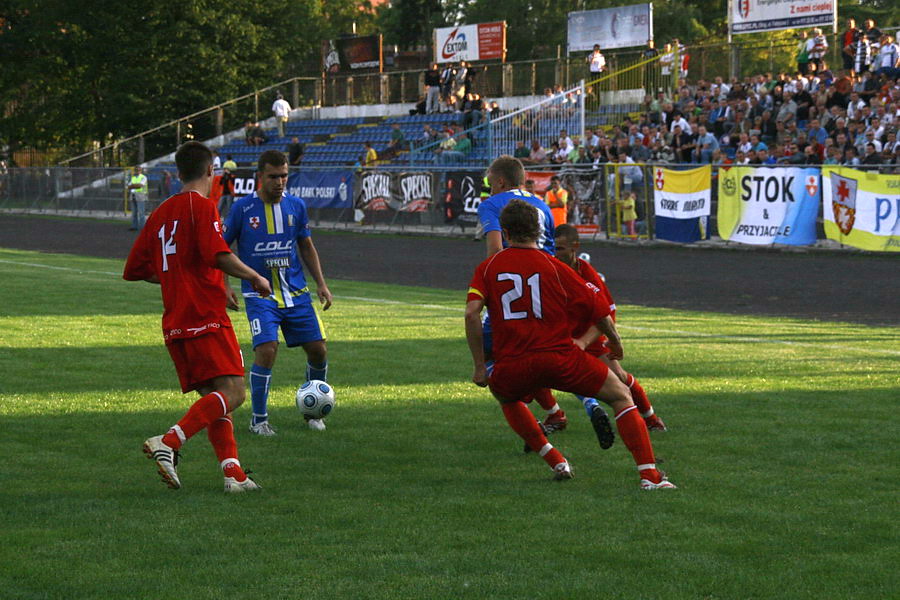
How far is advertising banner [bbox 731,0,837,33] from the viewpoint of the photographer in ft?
113

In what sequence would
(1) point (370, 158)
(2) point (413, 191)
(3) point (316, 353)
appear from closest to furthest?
(3) point (316, 353), (2) point (413, 191), (1) point (370, 158)

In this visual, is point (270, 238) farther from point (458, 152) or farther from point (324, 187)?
point (324, 187)

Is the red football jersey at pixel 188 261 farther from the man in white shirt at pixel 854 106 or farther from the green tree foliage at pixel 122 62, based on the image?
the green tree foliage at pixel 122 62

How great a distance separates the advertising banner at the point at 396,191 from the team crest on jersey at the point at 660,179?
22.7 feet

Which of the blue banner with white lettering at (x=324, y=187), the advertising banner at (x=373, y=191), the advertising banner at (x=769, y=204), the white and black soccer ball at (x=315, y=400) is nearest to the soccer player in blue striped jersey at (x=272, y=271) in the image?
the white and black soccer ball at (x=315, y=400)

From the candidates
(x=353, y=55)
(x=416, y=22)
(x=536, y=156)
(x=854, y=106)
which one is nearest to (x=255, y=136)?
(x=353, y=55)

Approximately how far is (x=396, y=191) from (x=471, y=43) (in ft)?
49.2

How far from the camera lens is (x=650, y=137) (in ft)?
100.0

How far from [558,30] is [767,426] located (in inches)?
2524

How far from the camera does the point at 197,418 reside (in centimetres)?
674

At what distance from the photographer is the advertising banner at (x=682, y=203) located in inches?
1037

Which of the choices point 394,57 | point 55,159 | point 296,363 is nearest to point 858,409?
point 296,363

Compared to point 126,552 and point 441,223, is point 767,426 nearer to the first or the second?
point 126,552

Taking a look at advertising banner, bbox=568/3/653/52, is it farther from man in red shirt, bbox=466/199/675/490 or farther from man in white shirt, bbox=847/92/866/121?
man in red shirt, bbox=466/199/675/490
